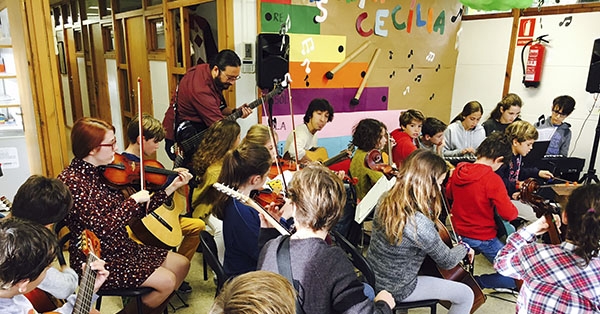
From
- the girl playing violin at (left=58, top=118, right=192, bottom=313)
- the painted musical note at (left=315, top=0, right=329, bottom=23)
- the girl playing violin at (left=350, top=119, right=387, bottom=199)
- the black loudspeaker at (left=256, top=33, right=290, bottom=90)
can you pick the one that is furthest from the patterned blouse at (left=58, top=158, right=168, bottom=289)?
the painted musical note at (left=315, top=0, right=329, bottom=23)

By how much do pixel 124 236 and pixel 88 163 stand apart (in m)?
0.35

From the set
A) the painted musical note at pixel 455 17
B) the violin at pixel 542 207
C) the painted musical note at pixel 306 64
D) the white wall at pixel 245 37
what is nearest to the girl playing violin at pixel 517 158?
the violin at pixel 542 207

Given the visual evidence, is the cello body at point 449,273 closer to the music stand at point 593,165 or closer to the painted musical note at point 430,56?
the music stand at point 593,165

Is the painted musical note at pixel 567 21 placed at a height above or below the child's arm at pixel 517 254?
above

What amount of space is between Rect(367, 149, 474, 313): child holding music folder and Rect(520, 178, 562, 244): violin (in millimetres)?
363

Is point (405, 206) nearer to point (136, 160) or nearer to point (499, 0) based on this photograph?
point (136, 160)

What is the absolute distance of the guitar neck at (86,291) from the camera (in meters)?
1.32

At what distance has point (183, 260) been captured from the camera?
198cm

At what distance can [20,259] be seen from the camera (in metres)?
1.13

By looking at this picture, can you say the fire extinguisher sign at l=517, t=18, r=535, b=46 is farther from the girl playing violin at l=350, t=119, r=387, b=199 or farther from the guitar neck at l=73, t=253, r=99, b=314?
the guitar neck at l=73, t=253, r=99, b=314

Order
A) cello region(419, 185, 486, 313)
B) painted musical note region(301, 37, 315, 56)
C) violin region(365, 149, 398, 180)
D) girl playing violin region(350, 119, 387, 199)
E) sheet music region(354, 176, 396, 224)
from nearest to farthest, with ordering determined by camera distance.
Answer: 1. cello region(419, 185, 486, 313)
2. sheet music region(354, 176, 396, 224)
3. violin region(365, 149, 398, 180)
4. girl playing violin region(350, 119, 387, 199)
5. painted musical note region(301, 37, 315, 56)

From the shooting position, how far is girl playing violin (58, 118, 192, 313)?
1.67m

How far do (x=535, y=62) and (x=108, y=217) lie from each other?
161 inches

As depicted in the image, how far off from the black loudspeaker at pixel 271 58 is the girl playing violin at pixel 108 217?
5.52ft
